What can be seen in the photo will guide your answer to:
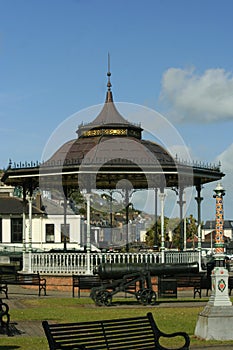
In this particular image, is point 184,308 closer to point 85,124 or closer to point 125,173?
point 125,173

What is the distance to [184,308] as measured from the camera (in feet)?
73.1

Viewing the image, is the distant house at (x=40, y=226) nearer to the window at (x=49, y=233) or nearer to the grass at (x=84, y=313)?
the window at (x=49, y=233)

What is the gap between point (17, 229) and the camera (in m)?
65.8

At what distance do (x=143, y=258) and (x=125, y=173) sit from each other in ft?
11.4

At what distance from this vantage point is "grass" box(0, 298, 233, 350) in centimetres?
1489

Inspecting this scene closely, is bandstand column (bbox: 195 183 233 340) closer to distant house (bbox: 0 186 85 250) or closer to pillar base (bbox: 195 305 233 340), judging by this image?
pillar base (bbox: 195 305 233 340)

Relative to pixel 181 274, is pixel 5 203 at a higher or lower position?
higher

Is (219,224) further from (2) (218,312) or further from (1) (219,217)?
(2) (218,312)

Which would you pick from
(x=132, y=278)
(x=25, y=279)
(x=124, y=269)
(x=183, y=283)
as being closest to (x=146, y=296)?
(x=132, y=278)

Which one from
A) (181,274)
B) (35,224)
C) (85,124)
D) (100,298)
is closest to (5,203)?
(35,224)

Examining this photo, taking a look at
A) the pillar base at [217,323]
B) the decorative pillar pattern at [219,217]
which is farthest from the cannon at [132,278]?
the pillar base at [217,323]

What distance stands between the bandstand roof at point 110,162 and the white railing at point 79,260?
9.62 feet

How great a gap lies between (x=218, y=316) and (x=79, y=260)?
55.6 ft

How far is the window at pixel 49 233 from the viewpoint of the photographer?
67094 mm
